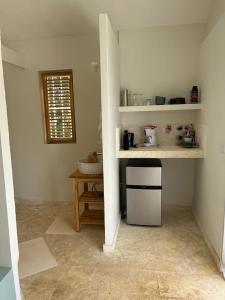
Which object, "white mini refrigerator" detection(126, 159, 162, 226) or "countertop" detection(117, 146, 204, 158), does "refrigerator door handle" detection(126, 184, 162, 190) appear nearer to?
"white mini refrigerator" detection(126, 159, 162, 226)

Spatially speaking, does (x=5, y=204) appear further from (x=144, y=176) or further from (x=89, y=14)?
(x=89, y=14)

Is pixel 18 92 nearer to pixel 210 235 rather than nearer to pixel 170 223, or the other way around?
pixel 170 223

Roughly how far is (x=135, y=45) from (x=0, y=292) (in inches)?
119

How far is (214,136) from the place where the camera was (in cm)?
227

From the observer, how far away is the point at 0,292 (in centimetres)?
117

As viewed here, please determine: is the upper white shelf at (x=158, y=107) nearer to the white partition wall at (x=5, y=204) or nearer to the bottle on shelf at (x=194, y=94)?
the bottle on shelf at (x=194, y=94)

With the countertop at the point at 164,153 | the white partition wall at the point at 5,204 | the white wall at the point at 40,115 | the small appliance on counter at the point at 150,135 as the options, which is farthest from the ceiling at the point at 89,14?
the white partition wall at the point at 5,204

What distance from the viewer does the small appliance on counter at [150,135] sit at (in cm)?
305

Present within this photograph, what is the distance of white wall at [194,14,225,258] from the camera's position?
2.06 meters

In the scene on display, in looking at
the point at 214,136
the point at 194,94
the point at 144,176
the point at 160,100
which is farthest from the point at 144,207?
Answer: the point at 194,94

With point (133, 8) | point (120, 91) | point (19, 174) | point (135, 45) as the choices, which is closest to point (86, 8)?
point (133, 8)

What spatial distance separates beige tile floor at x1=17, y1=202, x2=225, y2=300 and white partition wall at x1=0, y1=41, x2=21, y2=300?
746 millimetres

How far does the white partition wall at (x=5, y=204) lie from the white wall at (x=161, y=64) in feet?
7.12

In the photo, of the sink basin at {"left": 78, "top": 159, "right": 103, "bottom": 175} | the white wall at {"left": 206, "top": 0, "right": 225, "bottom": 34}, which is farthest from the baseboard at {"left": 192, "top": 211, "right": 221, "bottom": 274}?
the white wall at {"left": 206, "top": 0, "right": 225, "bottom": 34}
